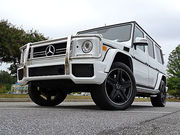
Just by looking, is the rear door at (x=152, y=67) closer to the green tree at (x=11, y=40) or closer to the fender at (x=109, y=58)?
the fender at (x=109, y=58)

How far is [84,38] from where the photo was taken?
162 inches

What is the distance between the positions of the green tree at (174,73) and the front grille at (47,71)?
37278 mm

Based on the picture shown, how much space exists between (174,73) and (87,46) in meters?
39.3

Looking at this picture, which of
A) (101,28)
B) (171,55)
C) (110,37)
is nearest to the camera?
(110,37)

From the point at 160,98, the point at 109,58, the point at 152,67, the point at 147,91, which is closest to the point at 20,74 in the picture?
the point at 109,58

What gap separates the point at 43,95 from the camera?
5.62 m

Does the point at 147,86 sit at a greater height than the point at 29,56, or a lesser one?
lesser

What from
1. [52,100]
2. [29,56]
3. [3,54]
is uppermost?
[3,54]

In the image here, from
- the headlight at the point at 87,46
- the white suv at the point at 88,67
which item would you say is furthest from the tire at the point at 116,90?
the headlight at the point at 87,46

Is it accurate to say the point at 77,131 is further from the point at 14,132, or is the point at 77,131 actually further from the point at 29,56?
the point at 29,56

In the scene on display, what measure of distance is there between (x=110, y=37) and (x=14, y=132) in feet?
13.9

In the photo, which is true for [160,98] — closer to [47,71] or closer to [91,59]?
[91,59]

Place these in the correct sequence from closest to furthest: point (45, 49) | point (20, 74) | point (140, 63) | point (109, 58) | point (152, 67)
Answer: point (109, 58) < point (45, 49) < point (20, 74) < point (140, 63) < point (152, 67)

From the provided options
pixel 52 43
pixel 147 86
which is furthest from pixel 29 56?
pixel 147 86
